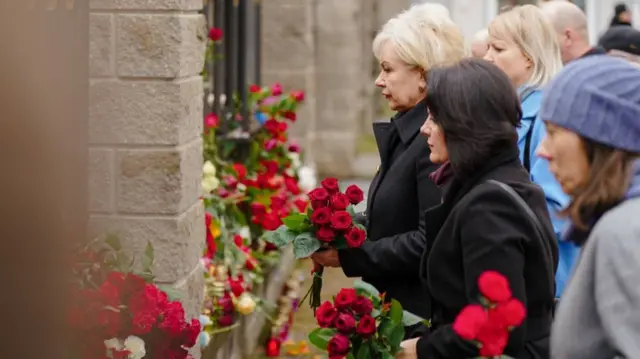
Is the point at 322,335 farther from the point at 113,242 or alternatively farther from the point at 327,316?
the point at 113,242

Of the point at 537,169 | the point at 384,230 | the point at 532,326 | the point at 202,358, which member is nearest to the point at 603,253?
the point at 532,326

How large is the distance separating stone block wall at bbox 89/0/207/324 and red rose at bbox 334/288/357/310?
1.42 metres

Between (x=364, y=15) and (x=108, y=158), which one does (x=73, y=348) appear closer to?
(x=108, y=158)

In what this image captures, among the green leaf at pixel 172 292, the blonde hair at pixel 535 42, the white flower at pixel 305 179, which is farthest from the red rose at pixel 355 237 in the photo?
the white flower at pixel 305 179

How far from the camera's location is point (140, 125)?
494 centimetres

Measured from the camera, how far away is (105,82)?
4.93 metres

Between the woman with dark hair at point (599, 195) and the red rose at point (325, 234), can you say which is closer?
the woman with dark hair at point (599, 195)

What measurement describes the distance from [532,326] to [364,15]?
708 inches

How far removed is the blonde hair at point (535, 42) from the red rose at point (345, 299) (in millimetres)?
1577

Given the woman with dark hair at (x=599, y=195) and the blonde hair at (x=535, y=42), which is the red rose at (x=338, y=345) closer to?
the woman with dark hair at (x=599, y=195)

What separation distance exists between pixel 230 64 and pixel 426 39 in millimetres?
4932

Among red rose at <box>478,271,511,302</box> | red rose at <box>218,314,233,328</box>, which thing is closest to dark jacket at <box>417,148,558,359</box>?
red rose at <box>478,271,511,302</box>

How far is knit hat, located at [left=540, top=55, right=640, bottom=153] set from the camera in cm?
280

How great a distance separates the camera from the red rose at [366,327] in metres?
3.63
